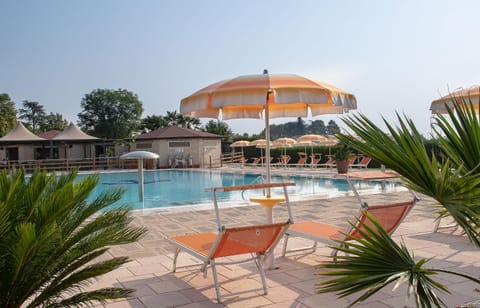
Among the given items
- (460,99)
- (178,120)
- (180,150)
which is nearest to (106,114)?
(178,120)

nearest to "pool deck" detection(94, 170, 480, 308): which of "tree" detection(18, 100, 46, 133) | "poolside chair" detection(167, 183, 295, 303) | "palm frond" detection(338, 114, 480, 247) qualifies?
"poolside chair" detection(167, 183, 295, 303)

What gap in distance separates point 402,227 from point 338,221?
1109 millimetres

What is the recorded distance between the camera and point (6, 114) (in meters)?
42.2

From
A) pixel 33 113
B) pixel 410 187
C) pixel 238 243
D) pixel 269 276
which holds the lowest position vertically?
pixel 269 276

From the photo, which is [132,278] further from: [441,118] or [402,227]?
[402,227]

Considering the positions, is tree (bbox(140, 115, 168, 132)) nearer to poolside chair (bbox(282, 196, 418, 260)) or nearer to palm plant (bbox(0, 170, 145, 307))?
poolside chair (bbox(282, 196, 418, 260))

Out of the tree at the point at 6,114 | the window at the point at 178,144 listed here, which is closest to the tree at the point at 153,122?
the window at the point at 178,144

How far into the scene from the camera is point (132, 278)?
447cm

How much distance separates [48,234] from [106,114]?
49800 millimetres

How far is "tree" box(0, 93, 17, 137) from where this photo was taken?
133ft

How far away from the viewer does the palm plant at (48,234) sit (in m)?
2.31

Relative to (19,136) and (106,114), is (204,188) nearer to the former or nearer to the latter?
(19,136)

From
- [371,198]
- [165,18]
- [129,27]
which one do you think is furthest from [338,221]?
[129,27]

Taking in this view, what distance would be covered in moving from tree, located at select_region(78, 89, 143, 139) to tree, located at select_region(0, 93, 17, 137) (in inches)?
289
